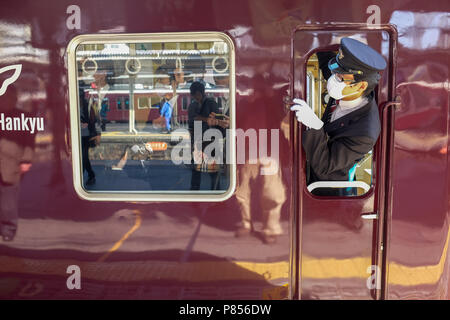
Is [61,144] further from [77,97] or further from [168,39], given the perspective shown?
[168,39]

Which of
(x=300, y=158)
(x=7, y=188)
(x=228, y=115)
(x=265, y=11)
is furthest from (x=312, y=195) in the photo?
(x=7, y=188)

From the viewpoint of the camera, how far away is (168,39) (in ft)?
7.13

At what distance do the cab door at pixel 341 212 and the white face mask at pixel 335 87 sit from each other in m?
0.11

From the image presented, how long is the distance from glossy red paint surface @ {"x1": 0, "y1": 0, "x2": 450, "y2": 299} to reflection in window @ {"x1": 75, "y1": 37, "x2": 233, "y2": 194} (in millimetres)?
104

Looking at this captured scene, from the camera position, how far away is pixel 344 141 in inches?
84.6

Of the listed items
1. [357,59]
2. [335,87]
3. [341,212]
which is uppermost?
[357,59]

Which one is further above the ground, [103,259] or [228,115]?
[228,115]

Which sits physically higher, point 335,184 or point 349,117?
point 349,117

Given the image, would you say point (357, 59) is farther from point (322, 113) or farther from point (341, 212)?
point (341, 212)

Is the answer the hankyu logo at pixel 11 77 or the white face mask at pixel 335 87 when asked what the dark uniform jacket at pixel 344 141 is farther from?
the hankyu logo at pixel 11 77

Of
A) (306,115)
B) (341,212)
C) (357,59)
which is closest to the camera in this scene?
(357,59)

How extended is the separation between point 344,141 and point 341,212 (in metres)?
0.39

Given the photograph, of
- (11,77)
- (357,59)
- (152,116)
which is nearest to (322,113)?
(357,59)

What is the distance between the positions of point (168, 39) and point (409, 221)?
1649mm
